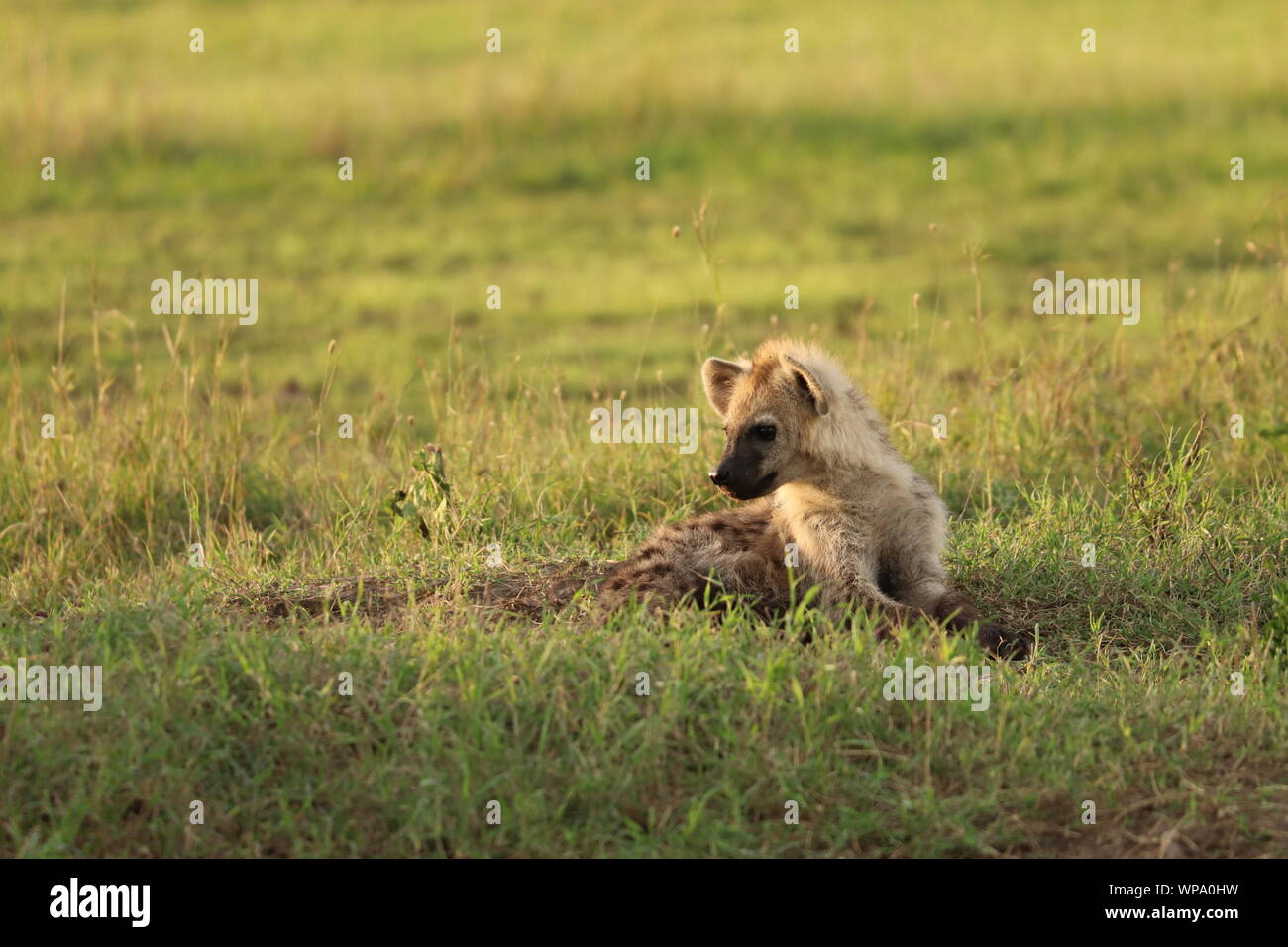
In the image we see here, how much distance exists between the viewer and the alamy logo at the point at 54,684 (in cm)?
513

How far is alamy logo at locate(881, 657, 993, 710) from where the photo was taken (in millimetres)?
5191

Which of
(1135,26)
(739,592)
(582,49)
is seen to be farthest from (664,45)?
(739,592)

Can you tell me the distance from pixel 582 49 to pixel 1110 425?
11585 millimetres

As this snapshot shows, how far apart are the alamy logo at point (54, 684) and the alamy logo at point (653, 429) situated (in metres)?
3.19

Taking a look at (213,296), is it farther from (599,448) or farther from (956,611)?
(956,611)

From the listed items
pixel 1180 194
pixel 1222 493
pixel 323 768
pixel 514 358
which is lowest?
pixel 323 768

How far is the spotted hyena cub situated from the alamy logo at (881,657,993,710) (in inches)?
25.6

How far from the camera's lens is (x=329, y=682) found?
5.11 m

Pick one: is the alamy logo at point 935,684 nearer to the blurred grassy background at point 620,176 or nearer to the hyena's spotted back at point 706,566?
the hyena's spotted back at point 706,566

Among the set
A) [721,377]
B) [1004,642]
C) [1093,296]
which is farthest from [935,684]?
[1093,296]

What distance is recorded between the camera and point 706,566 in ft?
20.5

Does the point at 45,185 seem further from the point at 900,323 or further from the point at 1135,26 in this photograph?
the point at 1135,26

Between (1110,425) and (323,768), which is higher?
(1110,425)

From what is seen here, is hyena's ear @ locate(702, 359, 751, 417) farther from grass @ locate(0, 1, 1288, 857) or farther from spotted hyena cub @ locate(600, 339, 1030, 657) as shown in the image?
grass @ locate(0, 1, 1288, 857)
